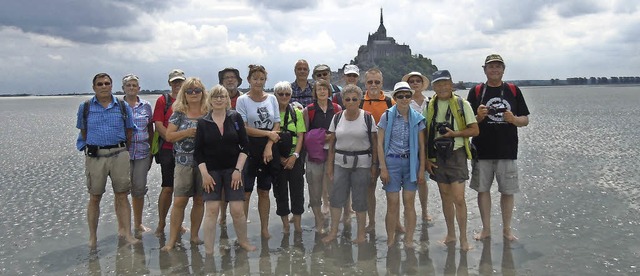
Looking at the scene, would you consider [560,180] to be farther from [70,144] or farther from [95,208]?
[70,144]

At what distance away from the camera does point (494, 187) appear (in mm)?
9914

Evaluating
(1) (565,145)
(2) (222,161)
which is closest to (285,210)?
(2) (222,161)

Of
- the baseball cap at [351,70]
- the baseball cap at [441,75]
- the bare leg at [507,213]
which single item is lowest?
the bare leg at [507,213]

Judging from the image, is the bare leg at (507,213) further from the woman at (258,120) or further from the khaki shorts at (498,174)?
the woman at (258,120)

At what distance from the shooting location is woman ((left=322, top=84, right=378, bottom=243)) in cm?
615

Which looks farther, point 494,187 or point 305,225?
point 494,187

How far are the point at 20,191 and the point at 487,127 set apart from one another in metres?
9.63

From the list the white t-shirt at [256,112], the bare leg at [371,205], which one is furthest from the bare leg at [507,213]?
the white t-shirt at [256,112]

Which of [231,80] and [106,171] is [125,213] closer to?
[106,171]

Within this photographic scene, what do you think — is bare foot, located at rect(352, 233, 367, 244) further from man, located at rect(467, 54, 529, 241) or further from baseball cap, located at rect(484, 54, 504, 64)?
baseball cap, located at rect(484, 54, 504, 64)

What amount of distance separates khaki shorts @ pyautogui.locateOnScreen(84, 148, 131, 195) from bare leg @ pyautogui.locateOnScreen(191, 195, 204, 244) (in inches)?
39.4

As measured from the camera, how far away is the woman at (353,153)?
6.15 m

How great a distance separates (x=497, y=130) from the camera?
637 centimetres

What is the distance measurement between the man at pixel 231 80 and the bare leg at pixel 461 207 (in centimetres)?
325
